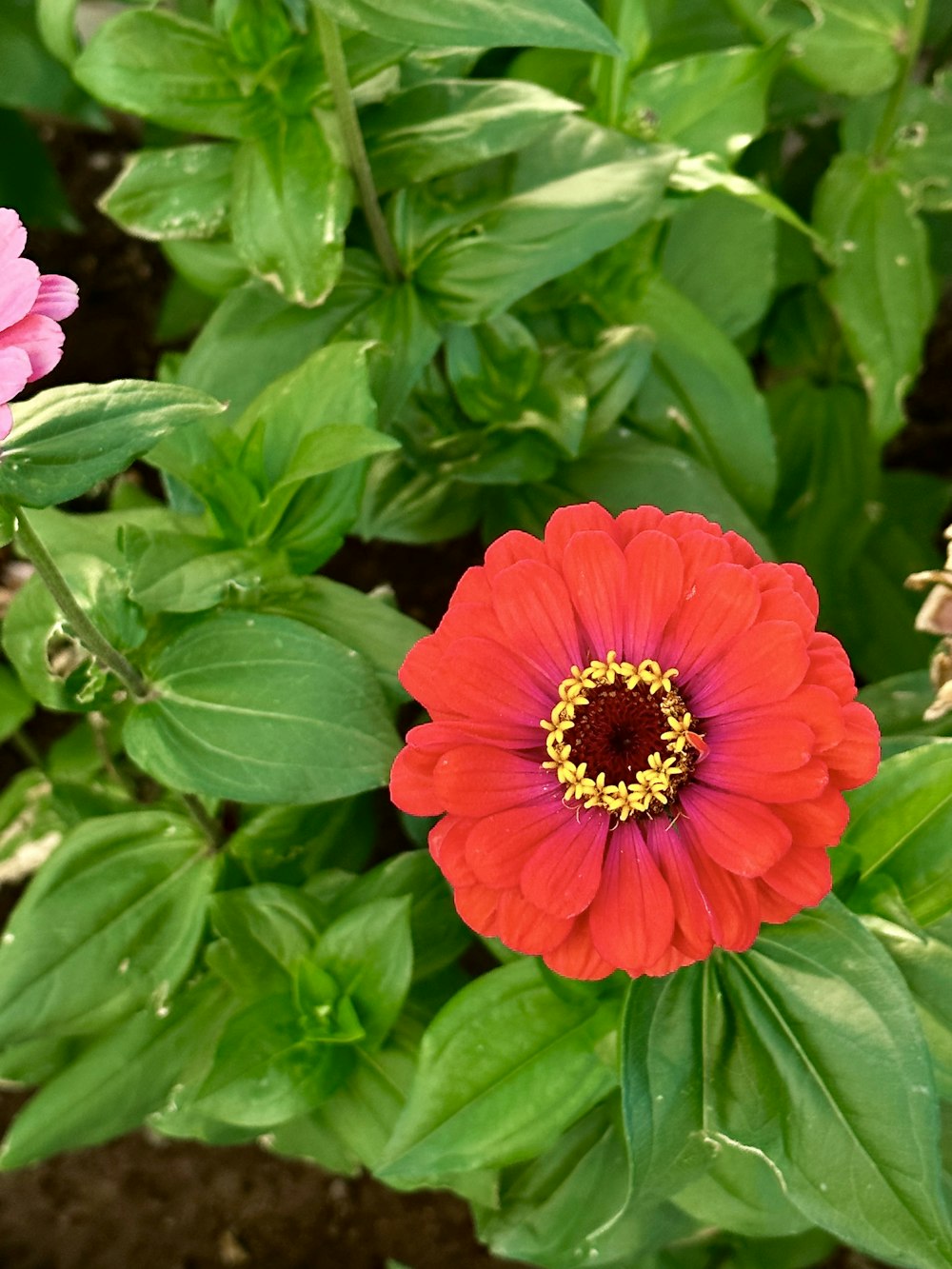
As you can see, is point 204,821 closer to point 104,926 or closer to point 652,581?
point 104,926

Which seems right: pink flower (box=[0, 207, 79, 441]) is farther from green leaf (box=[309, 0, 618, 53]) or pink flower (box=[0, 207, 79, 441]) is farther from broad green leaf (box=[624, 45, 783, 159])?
broad green leaf (box=[624, 45, 783, 159])

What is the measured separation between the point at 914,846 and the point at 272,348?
521 mm

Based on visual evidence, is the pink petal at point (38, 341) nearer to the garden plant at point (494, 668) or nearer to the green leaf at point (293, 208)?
the garden plant at point (494, 668)

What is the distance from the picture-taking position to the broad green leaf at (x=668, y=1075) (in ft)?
1.80

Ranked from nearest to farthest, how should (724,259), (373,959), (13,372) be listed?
(13,372) → (373,959) → (724,259)

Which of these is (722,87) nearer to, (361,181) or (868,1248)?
(361,181)

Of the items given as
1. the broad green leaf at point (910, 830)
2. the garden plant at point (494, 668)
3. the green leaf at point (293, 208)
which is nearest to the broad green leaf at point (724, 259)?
the garden plant at point (494, 668)

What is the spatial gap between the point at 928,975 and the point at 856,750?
0.21m

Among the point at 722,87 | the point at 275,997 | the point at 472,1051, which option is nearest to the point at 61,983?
Answer: the point at 275,997

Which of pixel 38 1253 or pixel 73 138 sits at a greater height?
pixel 73 138

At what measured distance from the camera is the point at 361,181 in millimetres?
754

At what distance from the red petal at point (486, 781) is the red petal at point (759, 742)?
0.07 meters

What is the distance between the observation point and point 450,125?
0.76 meters

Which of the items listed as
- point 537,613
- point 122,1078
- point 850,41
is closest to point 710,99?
point 850,41
